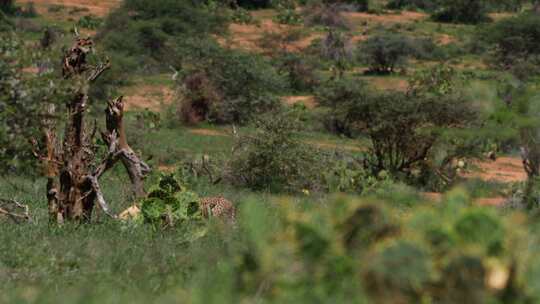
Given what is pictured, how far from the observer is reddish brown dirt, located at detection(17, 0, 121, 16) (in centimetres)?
4347

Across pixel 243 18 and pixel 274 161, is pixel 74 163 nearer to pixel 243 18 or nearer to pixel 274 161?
pixel 274 161

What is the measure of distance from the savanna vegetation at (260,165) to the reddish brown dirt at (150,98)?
0.12 meters

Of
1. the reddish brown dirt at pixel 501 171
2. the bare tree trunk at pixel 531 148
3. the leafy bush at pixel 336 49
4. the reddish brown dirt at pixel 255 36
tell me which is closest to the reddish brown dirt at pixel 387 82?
the leafy bush at pixel 336 49

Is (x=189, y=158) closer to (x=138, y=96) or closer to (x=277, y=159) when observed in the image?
(x=277, y=159)

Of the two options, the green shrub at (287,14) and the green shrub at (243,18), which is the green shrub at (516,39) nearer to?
the green shrub at (287,14)

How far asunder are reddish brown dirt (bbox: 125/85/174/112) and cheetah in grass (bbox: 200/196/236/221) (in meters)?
17.6

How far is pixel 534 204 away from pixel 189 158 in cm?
862

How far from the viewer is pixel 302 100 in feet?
94.5

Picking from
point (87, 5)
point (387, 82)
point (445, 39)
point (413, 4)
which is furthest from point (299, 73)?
point (413, 4)

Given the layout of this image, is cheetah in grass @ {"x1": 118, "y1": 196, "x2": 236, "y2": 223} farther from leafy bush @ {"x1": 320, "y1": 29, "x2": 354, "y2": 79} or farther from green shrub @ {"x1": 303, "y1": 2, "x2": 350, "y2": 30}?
green shrub @ {"x1": 303, "y1": 2, "x2": 350, "y2": 30}

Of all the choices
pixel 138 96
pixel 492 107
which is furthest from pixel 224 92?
pixel 492 107

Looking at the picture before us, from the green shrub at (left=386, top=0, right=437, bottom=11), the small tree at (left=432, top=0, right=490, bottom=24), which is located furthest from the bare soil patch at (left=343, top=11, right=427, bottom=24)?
the green shrub at (left=386, top=0, right=437, bottom=11)

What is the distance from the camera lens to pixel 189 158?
17.8 metres

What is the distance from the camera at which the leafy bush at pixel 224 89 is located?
24375mm
